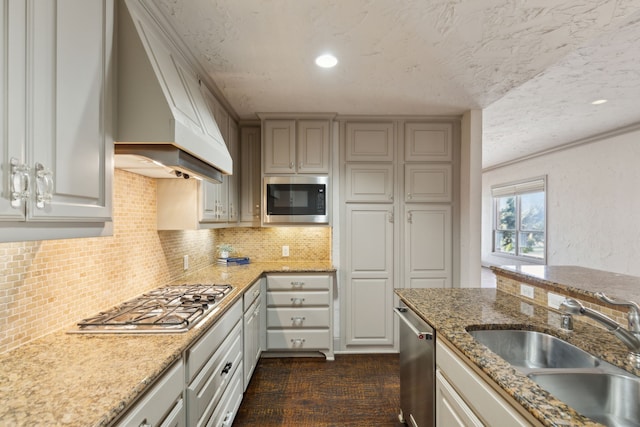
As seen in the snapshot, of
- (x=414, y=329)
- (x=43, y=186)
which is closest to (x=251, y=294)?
(x=414, y=329)

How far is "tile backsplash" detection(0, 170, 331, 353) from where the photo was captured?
1.20 m

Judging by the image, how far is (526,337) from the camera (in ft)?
4.86

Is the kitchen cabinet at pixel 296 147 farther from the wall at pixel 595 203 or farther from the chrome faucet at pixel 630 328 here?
the wall at pixel 595 203

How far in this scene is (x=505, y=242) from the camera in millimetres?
7090

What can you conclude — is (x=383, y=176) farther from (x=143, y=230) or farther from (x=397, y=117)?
(x=143, y=230)

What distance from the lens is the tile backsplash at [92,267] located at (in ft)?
3.94

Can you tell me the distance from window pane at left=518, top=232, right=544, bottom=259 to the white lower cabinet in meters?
5.59

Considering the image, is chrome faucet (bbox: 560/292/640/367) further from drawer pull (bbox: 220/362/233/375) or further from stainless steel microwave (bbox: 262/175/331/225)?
stainless steel microwave (bbox: 262/175/331/225)

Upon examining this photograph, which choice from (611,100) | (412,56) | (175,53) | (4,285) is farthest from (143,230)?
(611,100)

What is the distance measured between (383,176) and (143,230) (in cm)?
224

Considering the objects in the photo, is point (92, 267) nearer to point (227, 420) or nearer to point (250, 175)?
point (227, 420)

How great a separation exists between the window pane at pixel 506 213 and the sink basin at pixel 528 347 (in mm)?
6028

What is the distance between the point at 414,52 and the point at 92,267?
2223mm

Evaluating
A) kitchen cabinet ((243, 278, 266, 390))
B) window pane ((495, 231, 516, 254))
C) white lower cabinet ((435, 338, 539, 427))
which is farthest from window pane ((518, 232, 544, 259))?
white lower cabinet ((435, 338, 539, 427))
